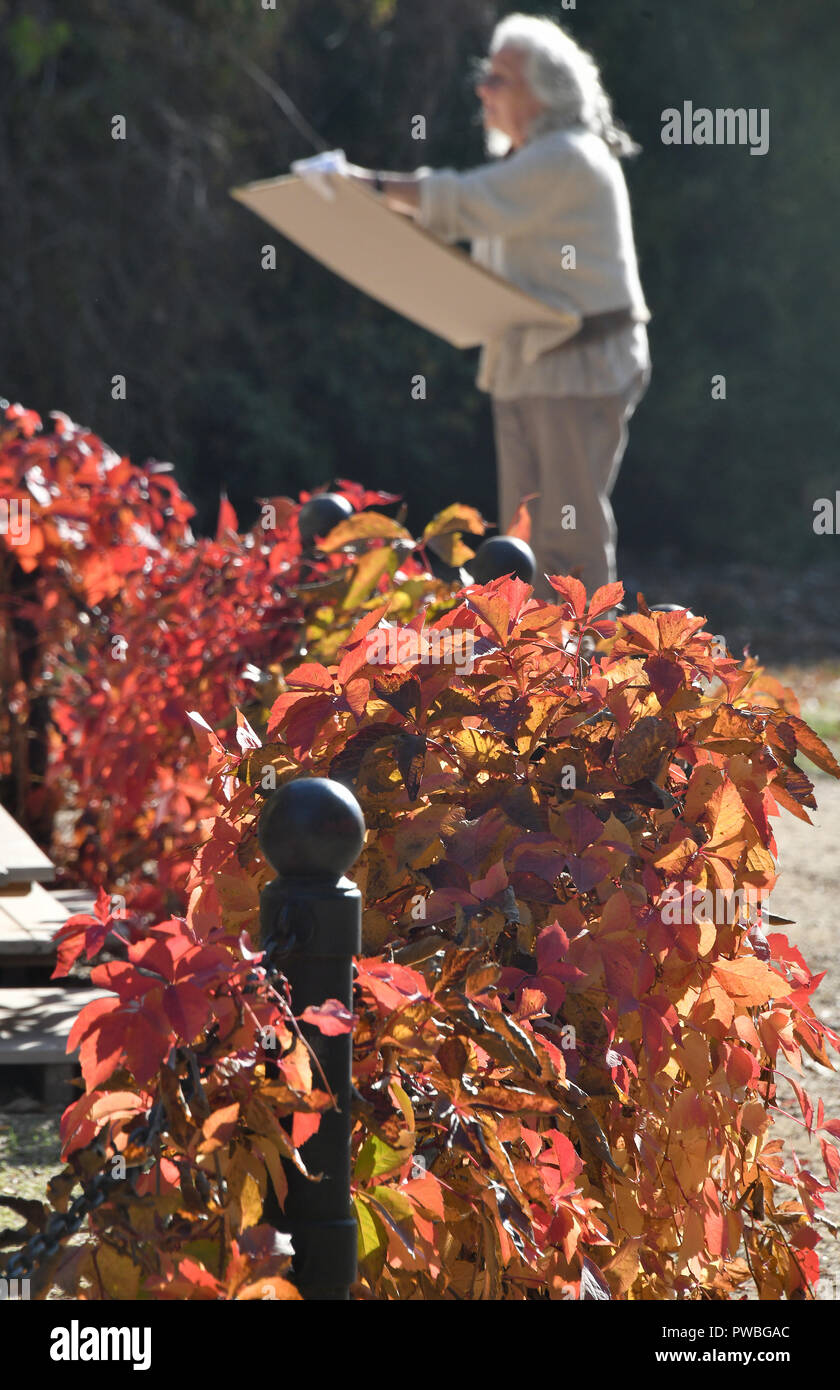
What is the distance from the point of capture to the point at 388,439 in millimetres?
12156

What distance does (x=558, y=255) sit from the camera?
14.3 feet

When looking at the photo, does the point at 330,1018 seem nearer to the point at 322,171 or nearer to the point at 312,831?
the point at 312,831

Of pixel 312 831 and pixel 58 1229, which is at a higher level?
pixel 312 831

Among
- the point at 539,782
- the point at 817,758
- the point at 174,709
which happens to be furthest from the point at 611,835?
the point at 174,709

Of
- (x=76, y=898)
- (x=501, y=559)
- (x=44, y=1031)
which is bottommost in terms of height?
(x=44, y=1031)

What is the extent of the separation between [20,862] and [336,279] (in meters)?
9.98

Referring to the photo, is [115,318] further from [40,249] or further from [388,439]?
[388,439]

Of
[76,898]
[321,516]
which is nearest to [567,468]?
[321,516]

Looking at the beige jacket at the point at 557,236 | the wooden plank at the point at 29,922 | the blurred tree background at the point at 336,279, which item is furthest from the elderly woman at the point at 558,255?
the blurred tree background at the point at 336,279

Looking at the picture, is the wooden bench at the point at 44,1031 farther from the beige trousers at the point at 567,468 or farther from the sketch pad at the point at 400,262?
the sketch pad at the point at 400,262

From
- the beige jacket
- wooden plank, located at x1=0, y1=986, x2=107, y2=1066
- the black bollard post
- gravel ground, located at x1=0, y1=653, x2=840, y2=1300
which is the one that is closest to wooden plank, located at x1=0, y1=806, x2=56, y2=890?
wooden plank, located at x1=0, y1=986, x2=107, y2=1066
